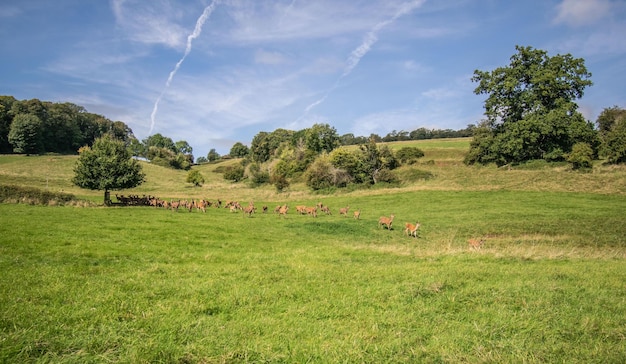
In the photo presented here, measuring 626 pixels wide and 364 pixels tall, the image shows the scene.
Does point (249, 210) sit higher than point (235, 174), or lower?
lower

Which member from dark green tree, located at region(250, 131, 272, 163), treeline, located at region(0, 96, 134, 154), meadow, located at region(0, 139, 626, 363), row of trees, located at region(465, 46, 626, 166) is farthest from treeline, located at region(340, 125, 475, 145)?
meadow, located at region(0, 139, 626, 363)

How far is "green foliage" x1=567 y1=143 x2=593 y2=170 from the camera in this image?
4484 centimetres

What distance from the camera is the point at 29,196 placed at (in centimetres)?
2997

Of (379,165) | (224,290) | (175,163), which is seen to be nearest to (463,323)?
(224,290)

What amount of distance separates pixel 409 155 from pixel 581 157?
36.4 meters

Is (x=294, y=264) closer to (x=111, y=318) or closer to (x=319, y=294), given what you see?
(x=319, y=294)

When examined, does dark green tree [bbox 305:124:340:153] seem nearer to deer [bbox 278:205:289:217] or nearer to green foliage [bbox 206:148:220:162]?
deer [bbox 278:205:289:217]

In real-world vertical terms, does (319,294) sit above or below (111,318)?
below

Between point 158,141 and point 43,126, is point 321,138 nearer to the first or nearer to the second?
point 43,126

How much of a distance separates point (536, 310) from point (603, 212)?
2588cm

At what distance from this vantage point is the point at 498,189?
38.7 m

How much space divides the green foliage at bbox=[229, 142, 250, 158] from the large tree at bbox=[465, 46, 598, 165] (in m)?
118

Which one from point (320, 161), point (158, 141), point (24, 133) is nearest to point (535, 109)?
point (320, 161)

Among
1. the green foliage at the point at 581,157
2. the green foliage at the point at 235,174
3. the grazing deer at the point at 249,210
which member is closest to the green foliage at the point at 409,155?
the green foliage at the point at 581,157
